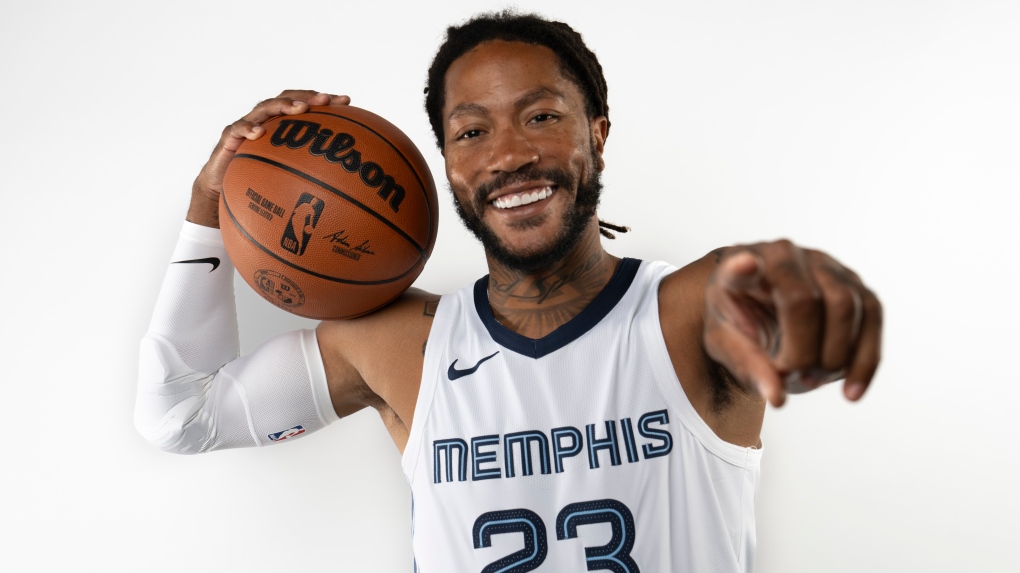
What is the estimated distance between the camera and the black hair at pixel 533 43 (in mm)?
1604

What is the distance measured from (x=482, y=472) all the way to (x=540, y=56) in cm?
83

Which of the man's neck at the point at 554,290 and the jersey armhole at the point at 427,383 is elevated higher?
the man's neck at the point at 554,290

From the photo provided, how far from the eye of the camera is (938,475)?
196 centimetres

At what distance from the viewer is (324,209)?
56.4 inches

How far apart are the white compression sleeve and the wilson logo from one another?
0.37 m

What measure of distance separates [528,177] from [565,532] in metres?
0.65

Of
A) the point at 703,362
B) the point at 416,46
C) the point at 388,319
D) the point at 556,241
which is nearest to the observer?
the point at 703,362

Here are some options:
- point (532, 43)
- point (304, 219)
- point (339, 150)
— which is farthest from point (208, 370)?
point (532, 43)

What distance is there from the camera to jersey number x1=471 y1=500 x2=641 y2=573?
1.34 m

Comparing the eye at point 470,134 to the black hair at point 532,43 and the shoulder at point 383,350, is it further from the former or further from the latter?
the shoulder at point 383,350

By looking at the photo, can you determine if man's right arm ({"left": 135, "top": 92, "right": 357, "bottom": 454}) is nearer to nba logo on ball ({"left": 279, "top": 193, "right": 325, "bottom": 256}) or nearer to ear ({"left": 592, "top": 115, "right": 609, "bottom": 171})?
nba logo on ball ({"left": 279, "top": 193, "right": 325, "bottom": 256})

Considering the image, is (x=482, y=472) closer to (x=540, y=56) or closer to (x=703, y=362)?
(x=703, y=362)

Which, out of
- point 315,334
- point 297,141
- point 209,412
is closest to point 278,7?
point 297,141
